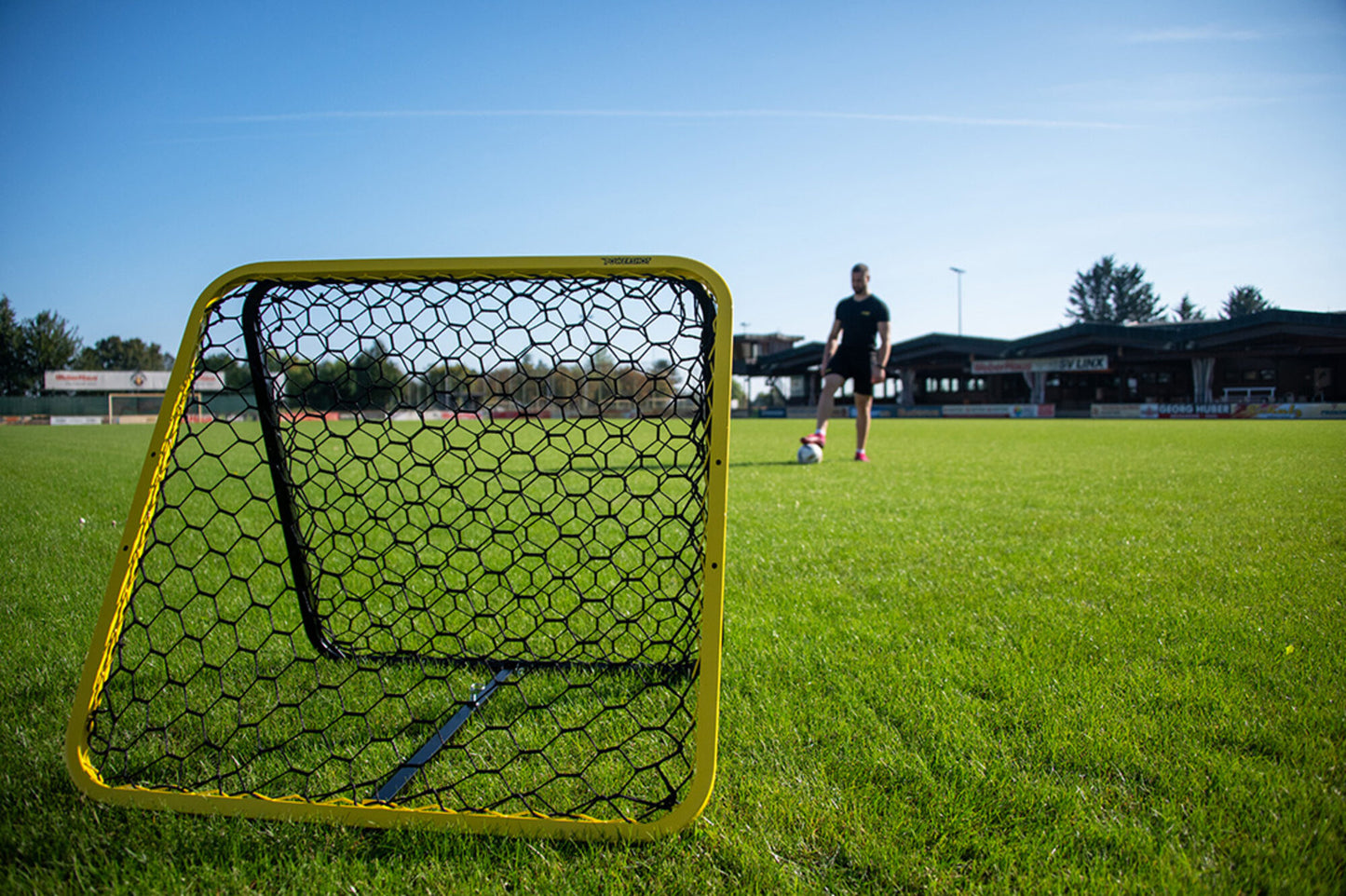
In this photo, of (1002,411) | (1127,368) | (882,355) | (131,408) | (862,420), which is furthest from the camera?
(131,408)

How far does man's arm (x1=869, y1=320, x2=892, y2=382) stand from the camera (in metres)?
7.29

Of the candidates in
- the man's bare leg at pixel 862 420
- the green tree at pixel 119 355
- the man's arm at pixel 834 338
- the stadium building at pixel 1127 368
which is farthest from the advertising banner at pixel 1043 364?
the green tree at pixel 119 355

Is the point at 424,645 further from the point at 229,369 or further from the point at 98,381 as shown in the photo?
the point at 98,381

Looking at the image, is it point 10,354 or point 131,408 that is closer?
point 131,408

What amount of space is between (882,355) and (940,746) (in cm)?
636

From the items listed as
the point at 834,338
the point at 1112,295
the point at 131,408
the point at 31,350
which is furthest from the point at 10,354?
the point at 1112,295

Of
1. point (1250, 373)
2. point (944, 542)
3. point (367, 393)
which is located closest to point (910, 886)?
point (367, 393)

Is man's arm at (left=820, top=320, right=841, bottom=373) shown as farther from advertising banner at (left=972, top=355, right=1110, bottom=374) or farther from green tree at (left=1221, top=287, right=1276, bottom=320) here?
green tree at (left=1221, top=287, right=1276, bottom=320)

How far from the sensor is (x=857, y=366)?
296 inches

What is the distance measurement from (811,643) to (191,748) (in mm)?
1594

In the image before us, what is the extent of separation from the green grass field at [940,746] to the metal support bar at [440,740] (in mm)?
141

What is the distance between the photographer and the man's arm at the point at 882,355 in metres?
7.29

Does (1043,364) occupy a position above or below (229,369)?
above

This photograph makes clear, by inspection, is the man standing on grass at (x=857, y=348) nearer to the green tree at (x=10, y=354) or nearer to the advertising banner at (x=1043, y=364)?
the advertising banner at (x=1043, y=364)
